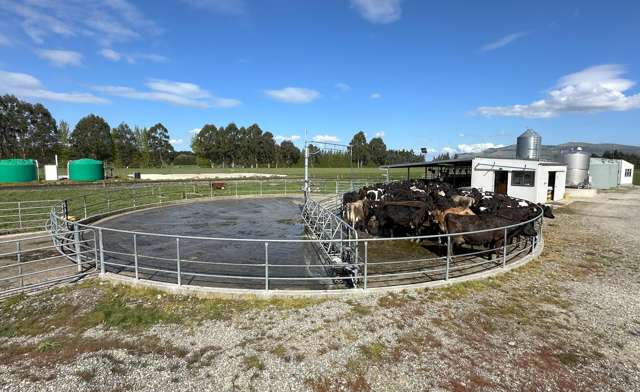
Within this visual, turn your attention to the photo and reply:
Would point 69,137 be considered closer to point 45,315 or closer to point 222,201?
point 222,201

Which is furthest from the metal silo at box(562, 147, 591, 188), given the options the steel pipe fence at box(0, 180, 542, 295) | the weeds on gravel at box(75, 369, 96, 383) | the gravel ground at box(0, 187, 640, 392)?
the weeds on gravel at box(75, 369, 96, 383)

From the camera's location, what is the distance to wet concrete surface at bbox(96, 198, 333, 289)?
28.3 feet

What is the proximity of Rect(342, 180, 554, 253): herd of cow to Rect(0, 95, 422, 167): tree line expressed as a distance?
2236 inches

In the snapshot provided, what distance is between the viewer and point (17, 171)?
41469 mm

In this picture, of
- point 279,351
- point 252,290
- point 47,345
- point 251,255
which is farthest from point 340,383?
point 251,255

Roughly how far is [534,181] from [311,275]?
1939 centimetres

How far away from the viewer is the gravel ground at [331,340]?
470 cm

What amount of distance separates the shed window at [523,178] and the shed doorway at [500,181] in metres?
0.50

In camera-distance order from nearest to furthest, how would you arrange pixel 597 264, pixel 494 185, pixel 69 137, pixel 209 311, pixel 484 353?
pixel 484 353, pixel 209 311, pixel 597 264, pixel 494 185, pixel 69 137

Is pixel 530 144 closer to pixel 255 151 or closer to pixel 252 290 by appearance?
pixel 252 290

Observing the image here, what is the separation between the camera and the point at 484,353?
539cm

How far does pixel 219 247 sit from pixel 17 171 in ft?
143

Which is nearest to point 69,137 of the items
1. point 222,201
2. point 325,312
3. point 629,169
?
point 222,201

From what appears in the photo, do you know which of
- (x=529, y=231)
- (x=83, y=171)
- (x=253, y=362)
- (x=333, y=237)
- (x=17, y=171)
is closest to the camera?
(x=253, y=362)
